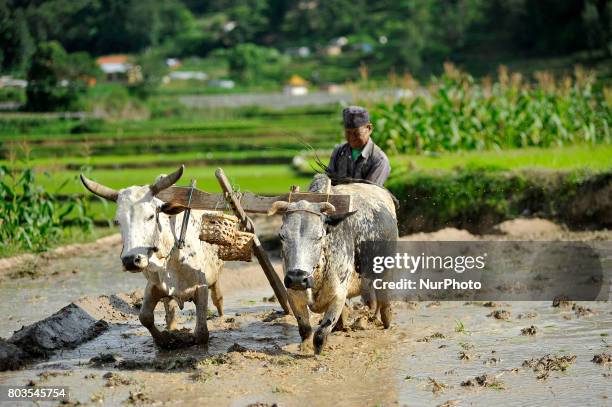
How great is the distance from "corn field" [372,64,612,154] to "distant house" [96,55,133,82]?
44.1 feet

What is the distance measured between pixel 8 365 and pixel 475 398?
11.7 feet

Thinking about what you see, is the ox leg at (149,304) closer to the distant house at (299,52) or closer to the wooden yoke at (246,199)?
the wooden yoke at (246,199)

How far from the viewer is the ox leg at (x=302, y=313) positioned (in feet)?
25.3

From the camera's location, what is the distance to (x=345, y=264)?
7.88 metres

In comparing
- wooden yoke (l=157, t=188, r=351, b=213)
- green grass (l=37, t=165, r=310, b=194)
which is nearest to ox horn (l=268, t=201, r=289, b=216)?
wooden yoke (l=157, t=188, r=351, b=213)

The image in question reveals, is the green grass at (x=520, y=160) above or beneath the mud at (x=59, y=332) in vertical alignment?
beneath

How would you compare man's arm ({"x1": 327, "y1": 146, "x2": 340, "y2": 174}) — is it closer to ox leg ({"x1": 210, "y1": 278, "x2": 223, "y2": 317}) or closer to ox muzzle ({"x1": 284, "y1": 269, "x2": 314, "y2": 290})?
ox leg ({"x1": 210, "y1": 278, "x2": 223, "y2": 317})

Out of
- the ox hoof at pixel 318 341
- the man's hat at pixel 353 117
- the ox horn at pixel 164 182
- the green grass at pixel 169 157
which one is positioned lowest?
the green grass at pixel 169 157

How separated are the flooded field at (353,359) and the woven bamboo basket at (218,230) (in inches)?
38.0

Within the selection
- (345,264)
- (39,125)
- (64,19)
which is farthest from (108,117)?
(345,264)

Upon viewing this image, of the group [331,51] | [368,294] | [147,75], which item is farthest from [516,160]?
[331,51]

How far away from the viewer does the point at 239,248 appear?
25.2 ft

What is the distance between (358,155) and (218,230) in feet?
6.21

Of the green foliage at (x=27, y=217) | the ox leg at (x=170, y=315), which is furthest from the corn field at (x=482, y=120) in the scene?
the ox leg at (x=170, y=315)
